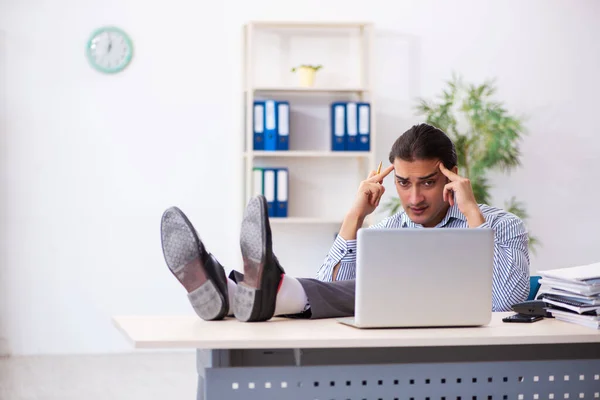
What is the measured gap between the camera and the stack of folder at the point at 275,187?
187 inches

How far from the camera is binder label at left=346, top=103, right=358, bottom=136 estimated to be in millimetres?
4730

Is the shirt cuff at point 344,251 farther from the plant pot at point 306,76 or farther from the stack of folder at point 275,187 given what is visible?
the plant pot at point 306,76

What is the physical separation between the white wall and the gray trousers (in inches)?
114

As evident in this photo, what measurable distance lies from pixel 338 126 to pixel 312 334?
3.03 metres

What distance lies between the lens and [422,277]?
192 centimetres

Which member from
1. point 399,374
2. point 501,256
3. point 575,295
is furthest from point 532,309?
point 399,374

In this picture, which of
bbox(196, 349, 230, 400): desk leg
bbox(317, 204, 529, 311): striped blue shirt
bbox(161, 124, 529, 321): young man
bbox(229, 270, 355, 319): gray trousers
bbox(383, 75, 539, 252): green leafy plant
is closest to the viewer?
bbox(196, 349, 230, 400): desk leg

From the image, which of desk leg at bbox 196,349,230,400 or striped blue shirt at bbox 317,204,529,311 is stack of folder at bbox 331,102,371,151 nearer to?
striped blue shirt at bbox 317,204,529,311

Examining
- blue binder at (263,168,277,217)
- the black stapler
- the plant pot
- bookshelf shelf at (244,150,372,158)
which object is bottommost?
the black stapler

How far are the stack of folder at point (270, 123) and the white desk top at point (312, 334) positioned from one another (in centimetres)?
274

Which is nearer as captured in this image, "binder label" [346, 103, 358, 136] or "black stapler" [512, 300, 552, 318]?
"black stapler" [512, 300, 552, 318]

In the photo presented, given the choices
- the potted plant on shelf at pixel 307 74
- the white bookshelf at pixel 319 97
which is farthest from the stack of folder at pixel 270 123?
the potted plant on shelf at pixel 307 74

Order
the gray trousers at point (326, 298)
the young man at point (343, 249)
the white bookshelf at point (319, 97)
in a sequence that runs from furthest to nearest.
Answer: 1. the white bookshelf at point (319, 97)
2. the gray trousers at point (326, 298)
3. the young man at point (343, 249)

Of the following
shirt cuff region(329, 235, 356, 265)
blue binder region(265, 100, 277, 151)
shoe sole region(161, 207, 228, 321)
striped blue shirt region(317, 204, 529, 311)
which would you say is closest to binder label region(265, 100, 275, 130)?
blue binder region(265, 100, 277, 151)
